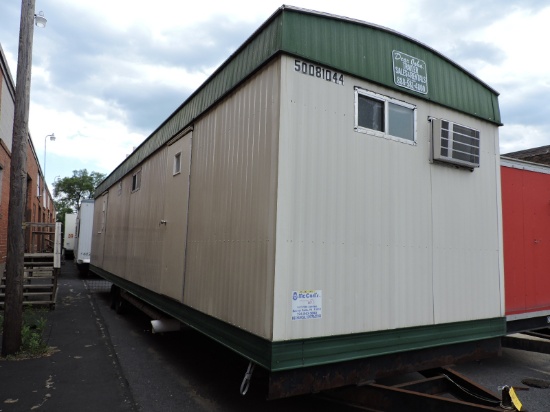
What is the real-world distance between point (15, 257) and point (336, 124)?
5186 mm

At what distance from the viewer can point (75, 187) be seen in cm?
5406

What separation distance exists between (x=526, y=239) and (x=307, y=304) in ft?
12.0

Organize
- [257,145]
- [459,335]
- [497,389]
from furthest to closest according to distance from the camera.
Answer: [497,389] → [459,335] → [257,145]

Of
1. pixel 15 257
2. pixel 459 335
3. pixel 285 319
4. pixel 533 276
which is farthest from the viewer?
pixel 15 257

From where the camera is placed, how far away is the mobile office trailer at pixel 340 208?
336 centimetres

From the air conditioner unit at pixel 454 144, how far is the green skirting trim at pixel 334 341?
1.67 m

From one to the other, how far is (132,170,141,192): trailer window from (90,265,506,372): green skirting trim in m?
4.16

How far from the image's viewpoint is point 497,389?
16.4 ft

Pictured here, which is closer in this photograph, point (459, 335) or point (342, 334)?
point (342, 334)

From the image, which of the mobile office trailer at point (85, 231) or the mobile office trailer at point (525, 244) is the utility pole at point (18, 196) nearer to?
the mobile office trailer at point (525, 244)

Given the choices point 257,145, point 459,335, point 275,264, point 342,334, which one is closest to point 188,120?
point 257,145

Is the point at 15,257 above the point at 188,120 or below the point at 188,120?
below

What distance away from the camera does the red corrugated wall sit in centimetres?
518

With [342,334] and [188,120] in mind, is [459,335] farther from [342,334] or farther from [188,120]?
[188,120]
